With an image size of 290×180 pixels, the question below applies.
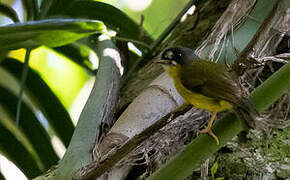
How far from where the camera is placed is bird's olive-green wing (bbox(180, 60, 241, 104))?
127 centimetres

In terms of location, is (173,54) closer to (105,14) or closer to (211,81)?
(211,81)

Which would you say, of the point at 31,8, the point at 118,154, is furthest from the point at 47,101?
the point at 118,154

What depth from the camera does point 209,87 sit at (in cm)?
135

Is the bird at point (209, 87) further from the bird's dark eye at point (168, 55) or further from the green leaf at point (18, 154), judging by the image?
the green leaf at point (18, 154)

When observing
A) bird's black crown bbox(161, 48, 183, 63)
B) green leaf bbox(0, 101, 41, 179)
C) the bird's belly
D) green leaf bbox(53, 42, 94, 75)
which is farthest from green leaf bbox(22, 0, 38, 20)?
the bird's belly

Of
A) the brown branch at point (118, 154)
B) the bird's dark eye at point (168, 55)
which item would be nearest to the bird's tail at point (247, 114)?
the brown branch at point (118, 154)

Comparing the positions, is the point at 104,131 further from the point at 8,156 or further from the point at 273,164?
the point at 273,164

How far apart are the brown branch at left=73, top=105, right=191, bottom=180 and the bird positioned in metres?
0.09

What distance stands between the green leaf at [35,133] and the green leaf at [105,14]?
18.3 inches

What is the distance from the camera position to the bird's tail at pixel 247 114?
1.11m

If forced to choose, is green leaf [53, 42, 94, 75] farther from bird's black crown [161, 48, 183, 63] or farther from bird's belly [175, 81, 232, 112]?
bird's belly [175, 81, 232, 112]

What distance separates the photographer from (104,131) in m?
1.73

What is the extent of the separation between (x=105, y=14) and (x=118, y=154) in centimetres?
107

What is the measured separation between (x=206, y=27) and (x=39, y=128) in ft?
3.20
